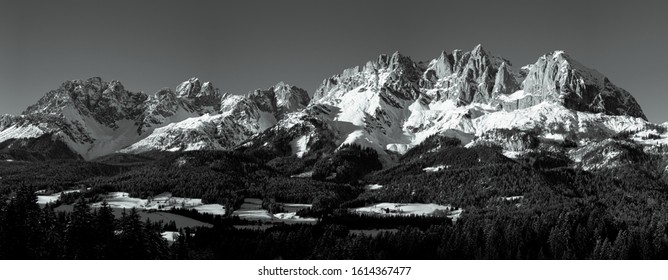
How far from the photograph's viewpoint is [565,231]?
17025cm

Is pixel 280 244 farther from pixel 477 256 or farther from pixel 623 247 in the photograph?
pixel 623 247

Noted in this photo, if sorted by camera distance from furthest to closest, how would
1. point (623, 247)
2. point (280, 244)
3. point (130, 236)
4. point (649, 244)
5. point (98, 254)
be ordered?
point (649, 244) → point (623, 247) → point (280, 244) → point (130, 236) → point (98, 254)

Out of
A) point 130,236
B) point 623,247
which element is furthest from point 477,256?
point 130,236

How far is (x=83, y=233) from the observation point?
201 feet

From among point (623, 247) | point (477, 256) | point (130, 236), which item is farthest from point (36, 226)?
point (623, 247)
